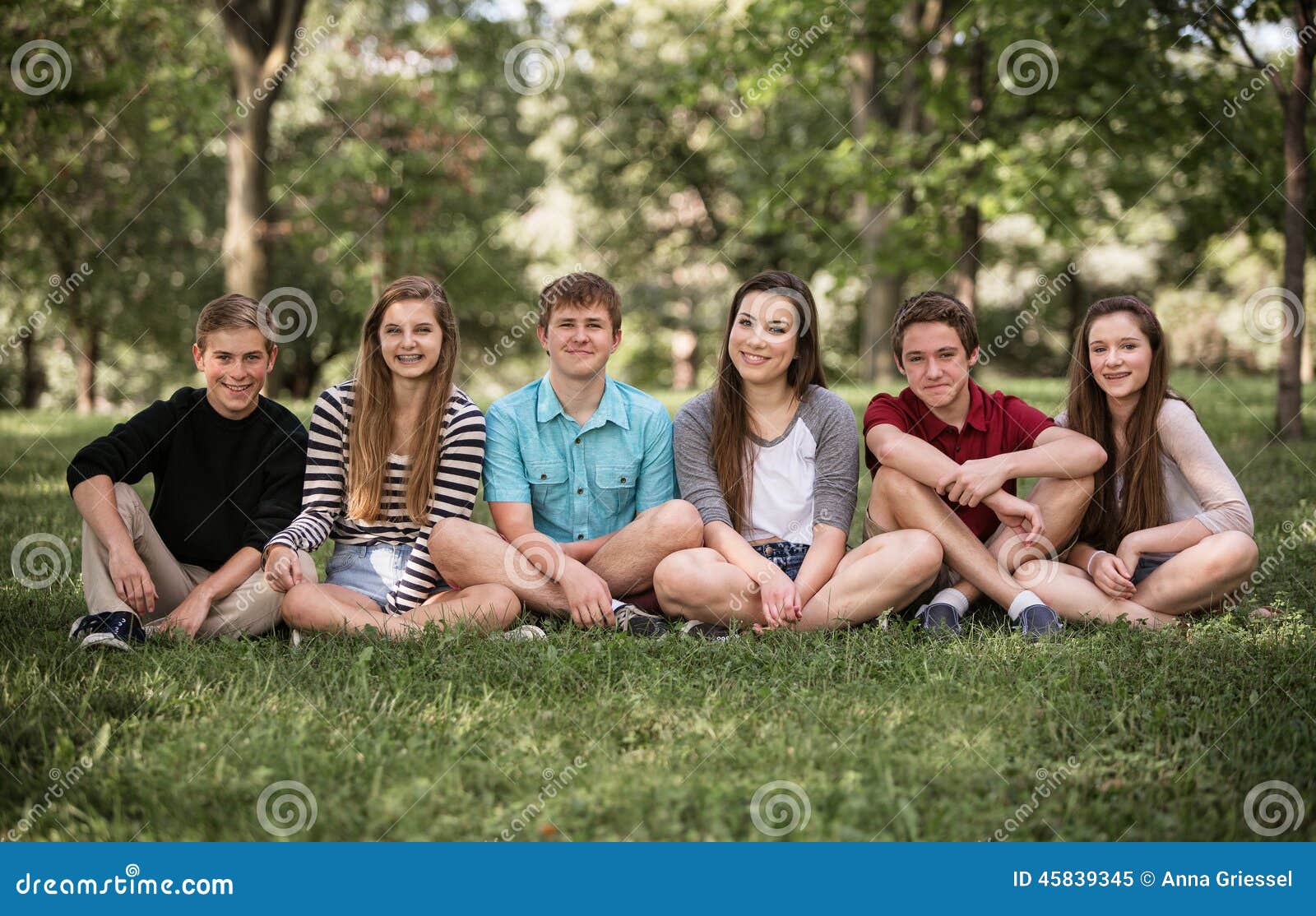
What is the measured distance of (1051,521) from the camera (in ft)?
12.6

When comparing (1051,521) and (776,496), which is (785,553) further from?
(1051,521)

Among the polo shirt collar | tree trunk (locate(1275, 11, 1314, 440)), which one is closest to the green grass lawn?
the polo shirt collar

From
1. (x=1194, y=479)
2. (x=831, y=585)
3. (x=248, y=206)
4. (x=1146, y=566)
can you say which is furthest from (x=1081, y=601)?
(x=248, y=206)

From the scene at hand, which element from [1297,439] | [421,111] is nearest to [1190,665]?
[1297,439]

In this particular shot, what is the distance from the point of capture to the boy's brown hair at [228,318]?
374cm

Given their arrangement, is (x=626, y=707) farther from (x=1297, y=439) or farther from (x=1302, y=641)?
(x=1297, y=439)

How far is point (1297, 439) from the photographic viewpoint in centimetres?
763

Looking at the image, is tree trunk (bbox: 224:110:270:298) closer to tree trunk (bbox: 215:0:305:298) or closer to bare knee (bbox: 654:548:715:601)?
tree trunk (bbox: 215:0:305:298)

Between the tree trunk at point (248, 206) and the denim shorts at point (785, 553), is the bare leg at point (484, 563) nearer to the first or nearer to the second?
the denim shorts at point (785, 553)

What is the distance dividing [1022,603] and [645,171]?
1946 centimetres

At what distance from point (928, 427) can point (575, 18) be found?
17953 millimetres

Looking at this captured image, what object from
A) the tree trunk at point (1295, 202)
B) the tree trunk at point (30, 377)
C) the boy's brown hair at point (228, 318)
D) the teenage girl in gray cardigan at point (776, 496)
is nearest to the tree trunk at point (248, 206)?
the boy's brown hair at point (228, 318)

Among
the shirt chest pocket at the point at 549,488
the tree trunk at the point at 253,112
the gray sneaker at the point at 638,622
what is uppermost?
the tree trunk at the point at 253,112

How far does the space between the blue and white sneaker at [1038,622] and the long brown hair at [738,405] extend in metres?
1.01
